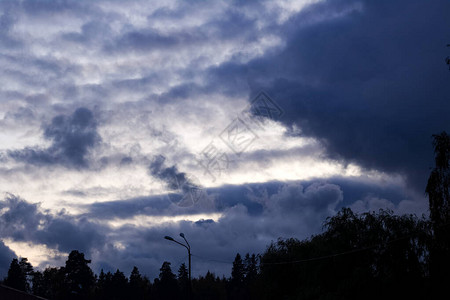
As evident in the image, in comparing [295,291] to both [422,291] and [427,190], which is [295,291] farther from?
[427,190]

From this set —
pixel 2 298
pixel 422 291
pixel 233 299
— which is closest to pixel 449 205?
pixel 422 291

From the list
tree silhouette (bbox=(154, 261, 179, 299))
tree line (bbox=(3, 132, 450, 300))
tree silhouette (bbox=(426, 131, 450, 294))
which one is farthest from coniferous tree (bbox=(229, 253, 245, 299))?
tree silhouette (bbox=(426, 131, 450, 294))

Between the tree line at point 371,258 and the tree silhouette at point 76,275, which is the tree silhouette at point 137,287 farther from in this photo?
the tree line at point 371,258

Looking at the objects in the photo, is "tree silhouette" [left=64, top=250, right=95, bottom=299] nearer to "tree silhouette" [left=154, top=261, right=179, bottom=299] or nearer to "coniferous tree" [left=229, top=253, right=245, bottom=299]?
"tree silhouette" [left=154, top=261, right=179, bottom=299]

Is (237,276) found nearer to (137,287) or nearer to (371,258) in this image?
(137,287)

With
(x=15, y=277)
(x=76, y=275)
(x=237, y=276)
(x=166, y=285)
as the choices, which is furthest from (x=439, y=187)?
(x=237, y=276)

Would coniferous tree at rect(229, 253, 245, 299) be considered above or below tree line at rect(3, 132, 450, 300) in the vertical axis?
above

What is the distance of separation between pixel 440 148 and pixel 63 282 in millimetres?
99655

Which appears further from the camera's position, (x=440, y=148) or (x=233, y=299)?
(x=233, y=299)

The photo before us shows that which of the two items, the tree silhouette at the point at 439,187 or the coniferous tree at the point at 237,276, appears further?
the coniferous tree at the point at 237,276

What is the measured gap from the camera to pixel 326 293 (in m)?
37.6

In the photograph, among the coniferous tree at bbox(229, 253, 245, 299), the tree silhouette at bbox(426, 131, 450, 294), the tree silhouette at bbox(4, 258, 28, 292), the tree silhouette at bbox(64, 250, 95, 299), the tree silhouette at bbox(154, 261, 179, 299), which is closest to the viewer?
the tree silhouette at bbox(426, 131, 450, 294)

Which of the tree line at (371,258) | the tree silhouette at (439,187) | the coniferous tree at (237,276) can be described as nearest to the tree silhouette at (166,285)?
the coniferous tree at (237,276)

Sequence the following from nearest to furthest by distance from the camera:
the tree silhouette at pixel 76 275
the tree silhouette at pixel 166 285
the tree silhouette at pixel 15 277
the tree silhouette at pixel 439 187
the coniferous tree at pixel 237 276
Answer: the tree silhouette at pixel 439 187, the tree silhouette at pixel 76 275, the tree silhouette at pixel 15 277, the tree silhouette at pixel 166 285, the coniferous tree at pixel 237 276
